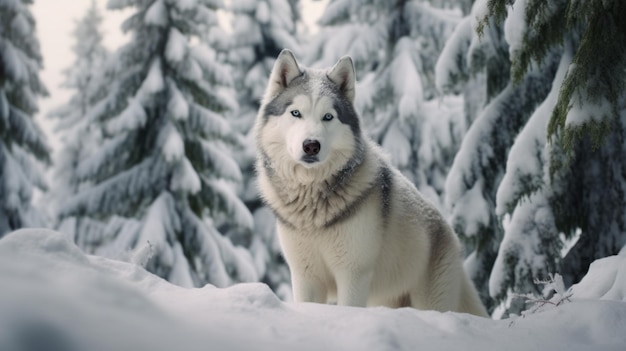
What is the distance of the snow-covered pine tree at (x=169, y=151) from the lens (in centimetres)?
1266

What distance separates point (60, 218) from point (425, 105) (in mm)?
9316

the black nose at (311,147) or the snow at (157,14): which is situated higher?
the snow at (157,14)

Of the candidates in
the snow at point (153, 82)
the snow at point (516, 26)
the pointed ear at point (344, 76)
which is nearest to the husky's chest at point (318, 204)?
the pointed ear at point (344, 76)

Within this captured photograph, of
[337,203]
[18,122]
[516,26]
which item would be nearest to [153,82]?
[18,122]

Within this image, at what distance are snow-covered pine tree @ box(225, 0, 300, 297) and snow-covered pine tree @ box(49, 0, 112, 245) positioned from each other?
4.48 metres

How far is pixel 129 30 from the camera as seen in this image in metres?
13.9

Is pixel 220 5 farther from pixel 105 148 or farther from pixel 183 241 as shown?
pixel 183 241

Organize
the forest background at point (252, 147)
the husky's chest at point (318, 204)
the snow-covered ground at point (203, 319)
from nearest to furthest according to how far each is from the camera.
→ the snow-covered ground at point (203, 319) → the husky's chest at point (318, 204) → the forest background at point (252, 147)

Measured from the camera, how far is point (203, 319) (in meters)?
2.24

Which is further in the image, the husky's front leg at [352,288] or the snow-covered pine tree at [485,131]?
the snow-covered pine tree at [485,131]

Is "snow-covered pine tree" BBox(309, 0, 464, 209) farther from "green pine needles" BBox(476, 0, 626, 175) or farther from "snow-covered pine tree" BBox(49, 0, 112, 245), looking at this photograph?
"green pine needles" BBox(476, 0, 626, 175)

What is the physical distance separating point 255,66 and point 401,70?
660 centimetres

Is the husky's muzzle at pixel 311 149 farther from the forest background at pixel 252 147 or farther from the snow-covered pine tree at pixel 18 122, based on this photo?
the snow-covered pine tree at pixel 18 122

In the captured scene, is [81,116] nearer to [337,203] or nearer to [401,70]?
[401,70]
